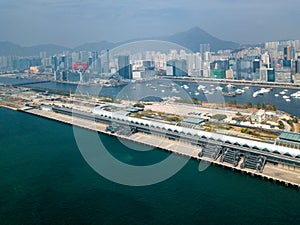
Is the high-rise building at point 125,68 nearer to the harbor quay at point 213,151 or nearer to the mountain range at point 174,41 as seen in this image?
the mountain range at point 174,41

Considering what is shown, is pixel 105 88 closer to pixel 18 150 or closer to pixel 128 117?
pixel 128 117

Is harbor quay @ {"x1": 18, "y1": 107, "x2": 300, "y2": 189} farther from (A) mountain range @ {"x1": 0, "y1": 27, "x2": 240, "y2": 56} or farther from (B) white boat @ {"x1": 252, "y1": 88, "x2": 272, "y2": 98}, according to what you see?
(A) mountain range @ {"x1": 0, "y1": 27, "x2": 240, "y2": 56}

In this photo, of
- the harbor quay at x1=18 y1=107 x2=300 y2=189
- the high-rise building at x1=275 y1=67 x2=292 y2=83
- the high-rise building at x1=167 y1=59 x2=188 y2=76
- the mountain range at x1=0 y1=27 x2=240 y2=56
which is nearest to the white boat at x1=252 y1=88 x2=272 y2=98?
the high-rise building at x1=275 y1=67 x2=292 y2=83

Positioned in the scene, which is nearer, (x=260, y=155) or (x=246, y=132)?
(x=260, y=155)

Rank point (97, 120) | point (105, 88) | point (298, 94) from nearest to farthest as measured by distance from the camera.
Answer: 1. point (97, 120)
2. point (298, 94)
3. point (105, 88)

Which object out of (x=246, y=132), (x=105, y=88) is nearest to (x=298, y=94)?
(x=246, y=132)
